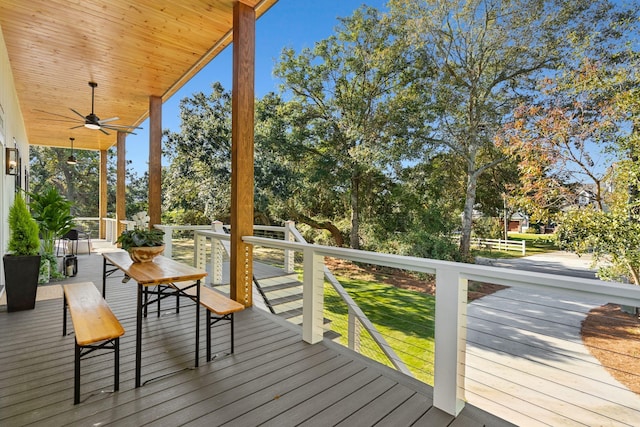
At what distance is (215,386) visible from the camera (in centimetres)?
198

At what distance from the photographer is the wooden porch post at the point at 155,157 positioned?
585cm

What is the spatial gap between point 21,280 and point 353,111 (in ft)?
34.7

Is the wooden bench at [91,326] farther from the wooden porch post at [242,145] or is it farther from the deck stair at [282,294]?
the deck stair at [282,294]

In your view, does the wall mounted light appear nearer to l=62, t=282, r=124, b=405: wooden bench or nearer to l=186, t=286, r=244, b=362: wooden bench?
l=62, t=282, r=124, b=405: wooden bench

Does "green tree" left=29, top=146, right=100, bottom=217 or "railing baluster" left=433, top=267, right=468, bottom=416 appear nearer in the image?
"railing baluster" left=433, top=267, right=468, bottom=416

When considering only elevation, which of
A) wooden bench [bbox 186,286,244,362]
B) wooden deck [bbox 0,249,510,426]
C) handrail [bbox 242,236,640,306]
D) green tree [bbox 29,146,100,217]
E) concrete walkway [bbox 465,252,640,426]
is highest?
green tree [bbox 29,146,100,217]

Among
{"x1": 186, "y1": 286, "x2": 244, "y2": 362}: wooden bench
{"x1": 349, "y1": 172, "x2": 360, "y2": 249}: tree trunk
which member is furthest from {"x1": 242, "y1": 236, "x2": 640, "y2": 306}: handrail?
{"x1": 349, "y1": 172, "x2": 360, "y2": 249}: tree trunk

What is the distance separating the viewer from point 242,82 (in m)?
3.40

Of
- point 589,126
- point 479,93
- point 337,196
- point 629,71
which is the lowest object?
point 337,196

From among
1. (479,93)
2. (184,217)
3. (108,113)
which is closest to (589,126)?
(479,93)

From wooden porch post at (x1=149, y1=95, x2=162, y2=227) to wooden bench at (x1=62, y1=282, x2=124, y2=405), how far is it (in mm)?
3628

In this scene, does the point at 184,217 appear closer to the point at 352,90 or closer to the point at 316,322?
the point at 352,90

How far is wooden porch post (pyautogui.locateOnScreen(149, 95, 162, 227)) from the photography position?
5852mm

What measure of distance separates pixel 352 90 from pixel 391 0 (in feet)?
11.6
